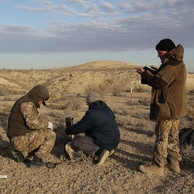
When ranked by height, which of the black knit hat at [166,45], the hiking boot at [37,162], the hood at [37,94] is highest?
the black knit hat at [166,45]

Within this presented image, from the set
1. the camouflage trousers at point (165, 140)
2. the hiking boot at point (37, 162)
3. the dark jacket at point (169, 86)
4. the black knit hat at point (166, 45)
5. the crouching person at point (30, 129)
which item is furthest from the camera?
the hiking boot at point (37, 162)

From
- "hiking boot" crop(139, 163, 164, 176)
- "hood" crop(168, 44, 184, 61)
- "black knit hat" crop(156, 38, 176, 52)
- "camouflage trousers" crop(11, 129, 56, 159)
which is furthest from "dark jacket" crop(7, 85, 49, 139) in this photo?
"hood" crop(168, 44, 184, 61)

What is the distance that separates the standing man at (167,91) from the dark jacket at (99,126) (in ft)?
3.77

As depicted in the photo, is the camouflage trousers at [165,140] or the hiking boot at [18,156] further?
the hiking boot at [18,156]

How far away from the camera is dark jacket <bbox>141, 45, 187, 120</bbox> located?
607 cm

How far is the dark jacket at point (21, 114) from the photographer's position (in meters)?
7.13

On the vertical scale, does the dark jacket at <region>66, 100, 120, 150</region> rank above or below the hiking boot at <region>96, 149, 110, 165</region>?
above

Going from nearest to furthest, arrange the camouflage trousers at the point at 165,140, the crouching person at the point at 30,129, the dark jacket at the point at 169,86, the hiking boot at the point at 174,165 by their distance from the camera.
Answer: the dark jacket at the point at 169,86
the camouflage trousers at the point at 165,140
the hiking boot at the point at 174,165
the crouching person at the point at 30,129

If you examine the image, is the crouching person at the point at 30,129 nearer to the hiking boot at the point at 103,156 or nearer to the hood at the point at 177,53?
the hiking boot at the point at 103,156

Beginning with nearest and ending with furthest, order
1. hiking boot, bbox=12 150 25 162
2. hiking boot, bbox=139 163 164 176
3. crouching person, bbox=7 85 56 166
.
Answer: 1. hiking boot, bbox=139 163 164 176
2. crouching person, bbox=7 85 56 166
3. hiking boot, bbox=12 150 25 162

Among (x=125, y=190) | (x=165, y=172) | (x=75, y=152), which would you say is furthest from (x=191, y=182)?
(x=75, y=152)

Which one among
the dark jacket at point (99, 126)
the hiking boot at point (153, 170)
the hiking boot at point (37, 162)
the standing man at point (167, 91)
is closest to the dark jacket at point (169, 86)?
the standing man at point (167, 91)

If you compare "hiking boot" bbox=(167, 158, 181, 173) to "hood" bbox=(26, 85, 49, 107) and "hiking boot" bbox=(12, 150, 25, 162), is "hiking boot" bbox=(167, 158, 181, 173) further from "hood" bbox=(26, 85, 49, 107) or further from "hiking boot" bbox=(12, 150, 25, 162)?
"hiking boot" bbox=(12, 150, 25, 162)

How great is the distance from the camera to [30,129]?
7.27 metres
